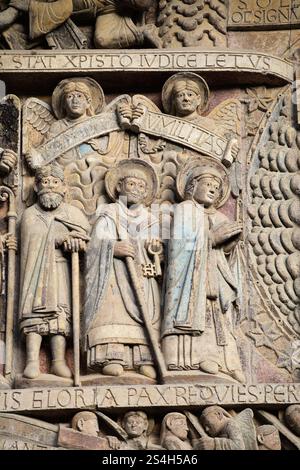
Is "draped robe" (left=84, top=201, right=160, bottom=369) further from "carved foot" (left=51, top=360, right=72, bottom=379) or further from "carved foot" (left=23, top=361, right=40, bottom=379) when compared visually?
"carved foot" (left=23, top=361, right=40, bottom=379)

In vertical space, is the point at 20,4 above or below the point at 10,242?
above

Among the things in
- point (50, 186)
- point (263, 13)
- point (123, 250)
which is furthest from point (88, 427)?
point (263, 13)

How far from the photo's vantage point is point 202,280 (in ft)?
50.3

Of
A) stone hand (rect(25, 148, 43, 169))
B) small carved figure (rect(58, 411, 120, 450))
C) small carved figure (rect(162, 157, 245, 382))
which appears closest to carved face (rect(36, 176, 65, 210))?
stone hand (rect(25, 148, 43, 169))

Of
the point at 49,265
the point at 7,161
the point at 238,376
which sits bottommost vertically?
the point at 238,376

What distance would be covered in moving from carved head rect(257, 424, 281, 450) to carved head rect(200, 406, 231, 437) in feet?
0.87

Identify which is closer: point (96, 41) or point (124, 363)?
point (124, 363)

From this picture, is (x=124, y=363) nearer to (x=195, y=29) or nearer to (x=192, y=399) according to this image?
(x=192, y=399)

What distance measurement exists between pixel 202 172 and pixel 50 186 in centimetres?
114

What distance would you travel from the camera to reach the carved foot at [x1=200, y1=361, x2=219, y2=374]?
15.1 meters

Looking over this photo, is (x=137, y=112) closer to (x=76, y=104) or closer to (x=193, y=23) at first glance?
(x=76, y=104)

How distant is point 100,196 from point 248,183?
113cm

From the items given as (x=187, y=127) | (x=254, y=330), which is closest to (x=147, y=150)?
(x=187, y=127)

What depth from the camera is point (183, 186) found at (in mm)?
15703
